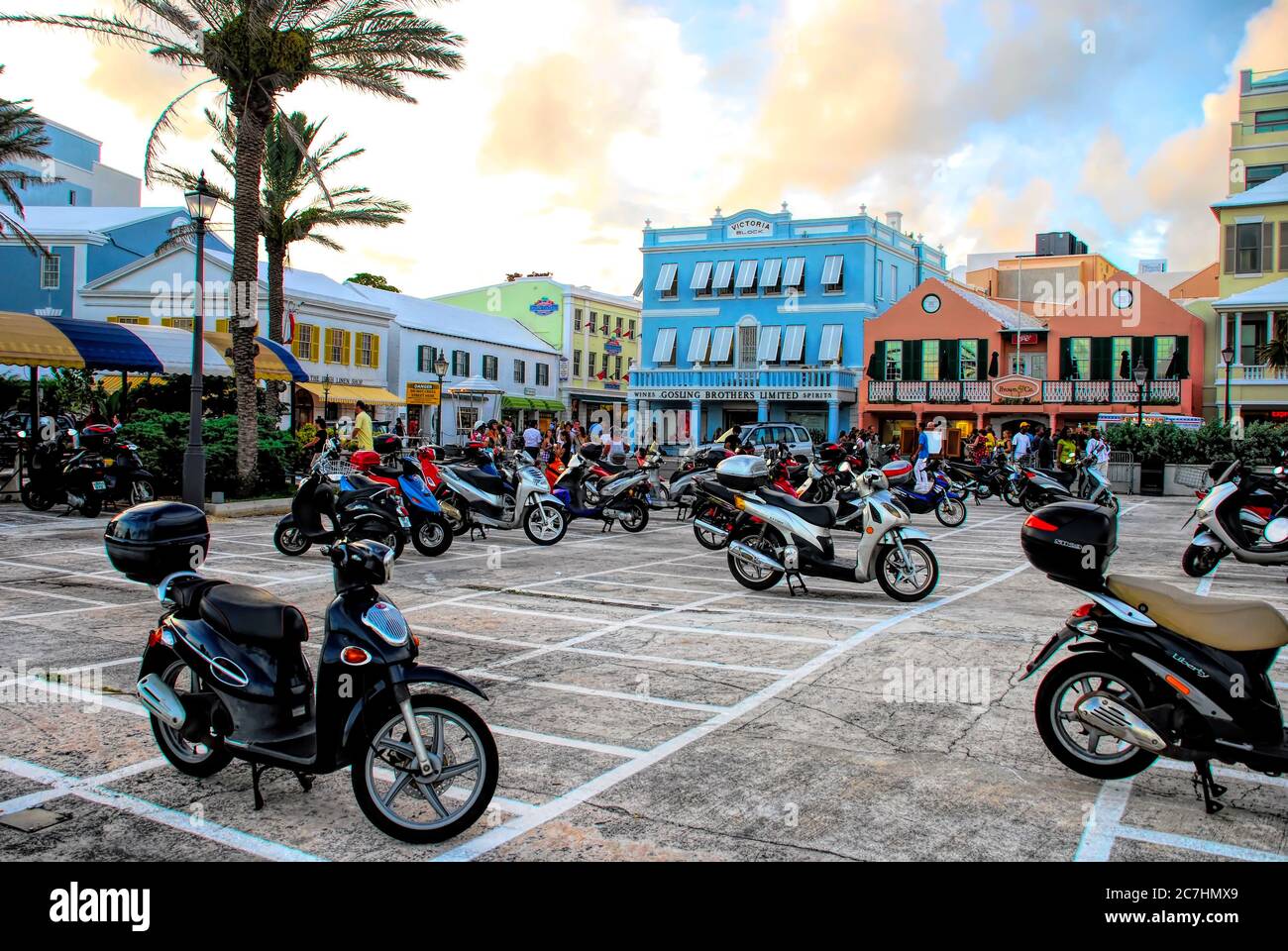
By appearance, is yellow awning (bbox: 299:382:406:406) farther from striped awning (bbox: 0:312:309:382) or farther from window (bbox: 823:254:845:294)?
window (bbox: 823:254:845:294)

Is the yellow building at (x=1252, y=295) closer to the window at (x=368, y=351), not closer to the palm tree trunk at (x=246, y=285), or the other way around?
the palm tree trunk at (x=246, y=285)

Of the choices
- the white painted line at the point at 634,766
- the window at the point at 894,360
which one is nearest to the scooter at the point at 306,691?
the white painted line at the point at 634,766

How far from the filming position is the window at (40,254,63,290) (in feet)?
125

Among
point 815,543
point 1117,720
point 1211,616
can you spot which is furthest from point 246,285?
point 1211,616

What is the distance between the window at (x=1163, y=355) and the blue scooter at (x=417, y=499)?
32.2 metres

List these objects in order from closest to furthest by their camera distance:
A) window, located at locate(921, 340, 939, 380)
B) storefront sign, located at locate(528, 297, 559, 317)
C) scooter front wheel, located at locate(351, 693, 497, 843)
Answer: scooter front wheel, located at locate(351, 693, 497, 843)
window, located at locate(921, 340, 939, 380)
storefront sign, located at locate(528, 297, 559, 317)

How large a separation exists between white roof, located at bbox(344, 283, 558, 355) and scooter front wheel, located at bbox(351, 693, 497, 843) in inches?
1634

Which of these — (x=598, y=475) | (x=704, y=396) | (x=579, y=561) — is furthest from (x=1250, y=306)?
(x=579, y=561)

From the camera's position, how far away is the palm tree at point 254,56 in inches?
659

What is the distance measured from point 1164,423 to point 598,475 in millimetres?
18011

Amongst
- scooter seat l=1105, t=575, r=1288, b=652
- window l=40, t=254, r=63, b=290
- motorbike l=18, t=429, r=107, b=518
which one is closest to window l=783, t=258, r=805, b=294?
window l=40, t=254, r=63, b=290

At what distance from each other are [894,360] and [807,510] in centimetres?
3261

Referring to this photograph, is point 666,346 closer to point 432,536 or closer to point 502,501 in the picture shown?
point 502,501
